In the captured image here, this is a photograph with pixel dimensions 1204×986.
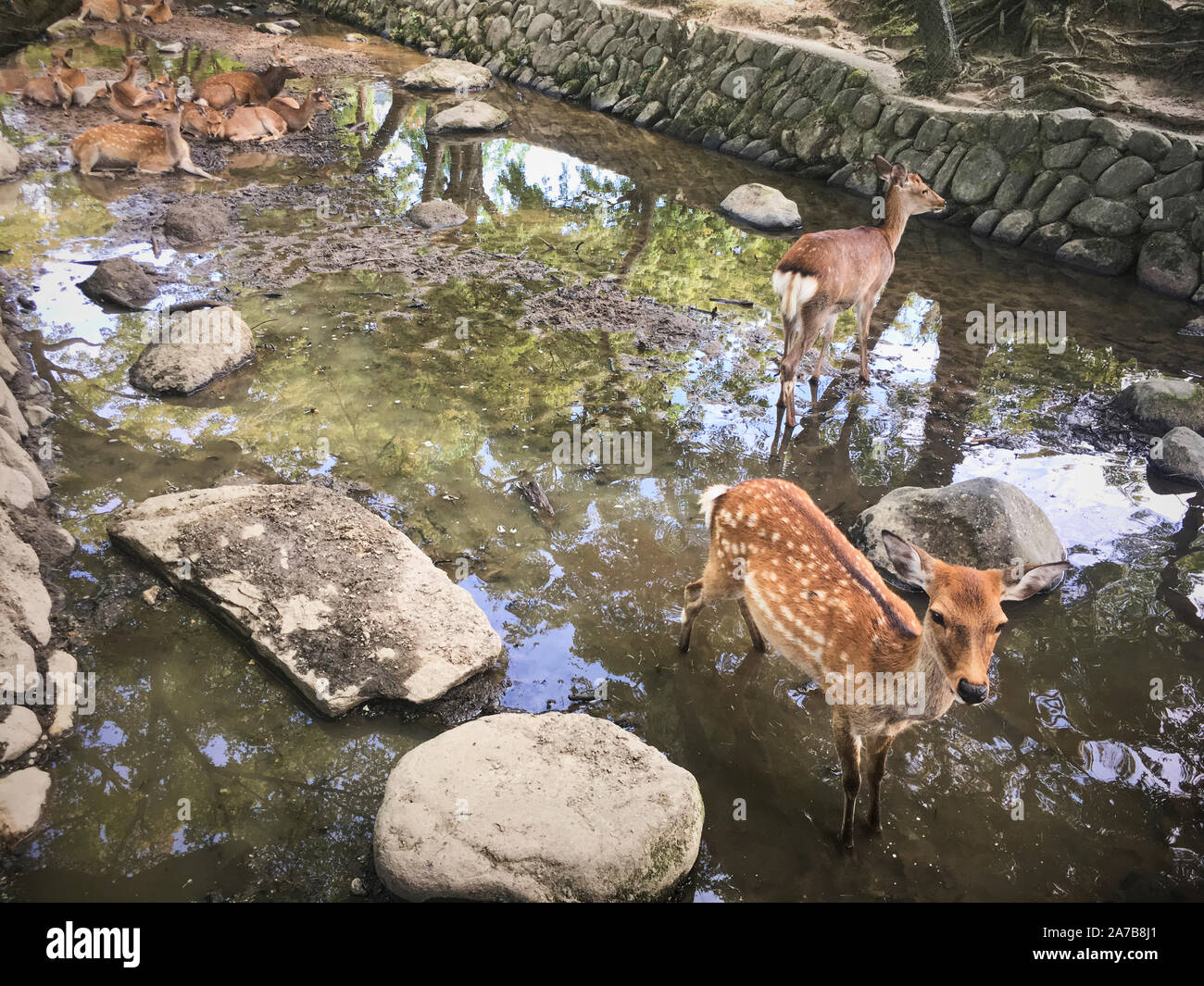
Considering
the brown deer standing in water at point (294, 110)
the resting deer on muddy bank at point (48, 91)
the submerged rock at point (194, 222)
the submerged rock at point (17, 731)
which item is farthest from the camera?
the brown deer standing in water at point (294, 110)

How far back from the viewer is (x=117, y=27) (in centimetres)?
1798

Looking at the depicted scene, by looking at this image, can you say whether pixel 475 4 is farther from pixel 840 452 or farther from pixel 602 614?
pixel 602 614

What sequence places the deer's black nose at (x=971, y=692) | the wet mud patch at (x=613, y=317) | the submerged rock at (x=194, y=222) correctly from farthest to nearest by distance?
the submerged rock at (x=194, y=222), the wet mud patch at (x=613, y=317), the deer's black nose at (x=971, y=692)

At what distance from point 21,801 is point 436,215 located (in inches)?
308

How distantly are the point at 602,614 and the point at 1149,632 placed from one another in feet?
10.6

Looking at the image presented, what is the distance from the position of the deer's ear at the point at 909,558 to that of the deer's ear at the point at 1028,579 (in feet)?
0.93

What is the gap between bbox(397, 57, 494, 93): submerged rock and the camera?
50.3 feet

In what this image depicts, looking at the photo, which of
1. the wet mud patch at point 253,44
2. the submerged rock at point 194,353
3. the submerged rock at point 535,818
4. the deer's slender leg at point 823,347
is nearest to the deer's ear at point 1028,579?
the submerged rock at point 535,818

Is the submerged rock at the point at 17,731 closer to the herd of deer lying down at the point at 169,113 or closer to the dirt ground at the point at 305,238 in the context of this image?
the dirt ground at the point at 305,238

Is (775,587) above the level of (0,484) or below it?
above

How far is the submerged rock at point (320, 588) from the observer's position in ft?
13.0

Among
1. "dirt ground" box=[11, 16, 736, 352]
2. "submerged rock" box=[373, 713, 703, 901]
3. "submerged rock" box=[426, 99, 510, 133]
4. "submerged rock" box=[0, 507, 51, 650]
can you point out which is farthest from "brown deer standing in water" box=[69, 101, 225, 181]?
"submerged rock" box=[373, 713, 703, 901]

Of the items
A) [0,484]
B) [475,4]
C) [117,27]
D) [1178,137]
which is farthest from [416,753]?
[117,27]

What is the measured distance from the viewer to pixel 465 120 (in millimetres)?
13055
